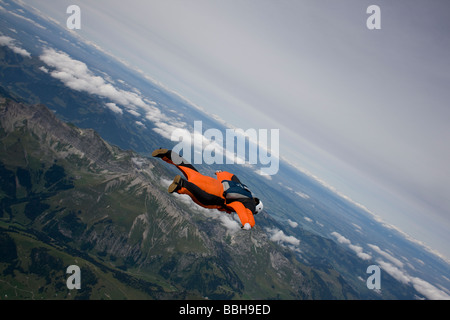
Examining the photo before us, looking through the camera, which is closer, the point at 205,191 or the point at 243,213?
the point at 243,213

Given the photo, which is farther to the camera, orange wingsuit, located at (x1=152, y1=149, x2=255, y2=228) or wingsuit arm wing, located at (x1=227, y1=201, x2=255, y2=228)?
orange wingsuit, located at (x1=152, y1=149, x2=255, y2=228)

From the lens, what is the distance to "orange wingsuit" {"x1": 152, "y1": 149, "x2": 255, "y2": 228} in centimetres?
1354

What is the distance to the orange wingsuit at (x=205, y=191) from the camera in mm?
13539

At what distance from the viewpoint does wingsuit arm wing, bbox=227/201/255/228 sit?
13.2 m

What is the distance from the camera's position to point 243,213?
13.9 metres

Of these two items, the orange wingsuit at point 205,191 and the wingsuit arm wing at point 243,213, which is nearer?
the wingsuit arm wing at point 243,213

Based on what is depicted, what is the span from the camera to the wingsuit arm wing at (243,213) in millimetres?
13205

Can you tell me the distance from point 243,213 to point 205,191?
287 cm
